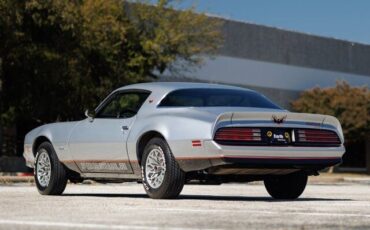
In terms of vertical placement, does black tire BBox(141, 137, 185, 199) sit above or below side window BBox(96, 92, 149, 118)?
below

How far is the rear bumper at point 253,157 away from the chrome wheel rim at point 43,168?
300 centimetres

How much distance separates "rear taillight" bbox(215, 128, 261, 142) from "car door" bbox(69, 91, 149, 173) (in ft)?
5.55

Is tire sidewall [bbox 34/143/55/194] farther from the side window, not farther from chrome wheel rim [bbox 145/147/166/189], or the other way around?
chrome wheel rim [bbox 145/147/166/189]

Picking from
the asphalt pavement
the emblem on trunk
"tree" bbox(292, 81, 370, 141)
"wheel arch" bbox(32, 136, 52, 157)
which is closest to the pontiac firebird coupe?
the emblem on trunk

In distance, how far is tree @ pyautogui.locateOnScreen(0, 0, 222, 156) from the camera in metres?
32.1

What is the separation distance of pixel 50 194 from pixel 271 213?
5361mm

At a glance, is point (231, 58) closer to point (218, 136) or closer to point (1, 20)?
point (1, 20)

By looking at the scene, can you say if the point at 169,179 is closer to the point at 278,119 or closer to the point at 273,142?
the point at 273,142

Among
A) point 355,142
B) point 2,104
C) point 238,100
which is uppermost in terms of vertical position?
point 238,100

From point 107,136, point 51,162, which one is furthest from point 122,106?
point 51,162

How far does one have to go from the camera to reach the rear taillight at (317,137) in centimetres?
1220

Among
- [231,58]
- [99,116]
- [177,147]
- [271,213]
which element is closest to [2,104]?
[231,58]

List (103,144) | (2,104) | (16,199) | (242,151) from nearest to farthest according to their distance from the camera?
→ (242,151)
(16,199)
(103,144)
(2,104)

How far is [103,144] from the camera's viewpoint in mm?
13281
